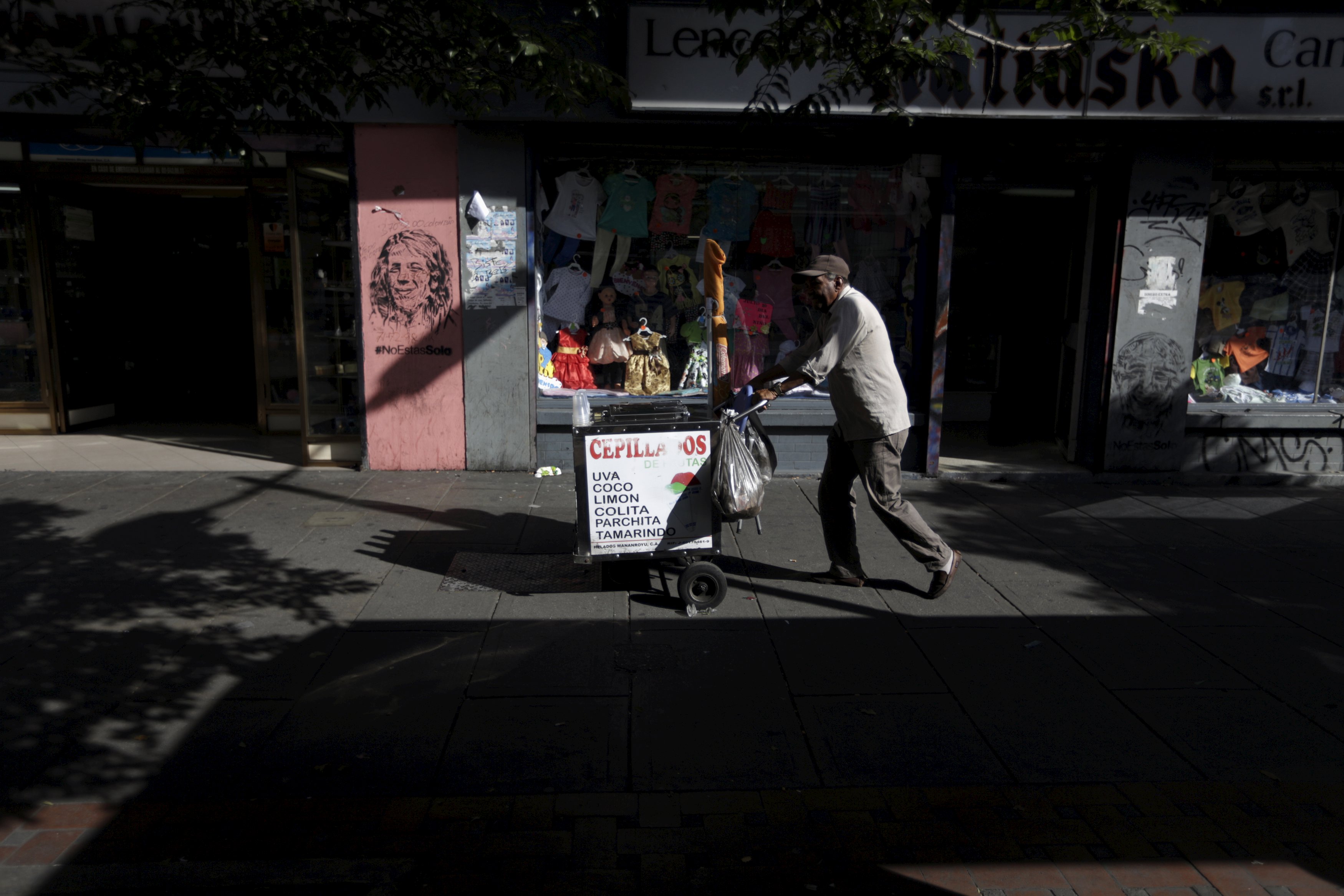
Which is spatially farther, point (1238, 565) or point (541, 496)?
point (541, 496)

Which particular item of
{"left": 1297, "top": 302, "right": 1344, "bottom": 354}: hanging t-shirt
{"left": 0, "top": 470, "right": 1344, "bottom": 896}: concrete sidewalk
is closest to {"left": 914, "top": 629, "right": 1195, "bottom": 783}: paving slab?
{"left": 0, "top": 470, "right": 1344, "bottom": 896}: concrete sidewalk

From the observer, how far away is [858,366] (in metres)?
5.21

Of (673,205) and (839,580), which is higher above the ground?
(673,205)

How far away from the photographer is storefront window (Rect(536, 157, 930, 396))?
8.46 meters

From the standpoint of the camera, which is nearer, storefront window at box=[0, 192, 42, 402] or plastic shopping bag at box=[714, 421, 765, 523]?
plastic shopping bag at box=[714, 421, 765, 523]

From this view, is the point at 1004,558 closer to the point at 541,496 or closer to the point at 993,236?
the point at 541,496

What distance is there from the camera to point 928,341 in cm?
835

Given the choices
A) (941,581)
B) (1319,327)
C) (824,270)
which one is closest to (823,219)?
(824,270)

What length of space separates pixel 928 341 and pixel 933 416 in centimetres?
68

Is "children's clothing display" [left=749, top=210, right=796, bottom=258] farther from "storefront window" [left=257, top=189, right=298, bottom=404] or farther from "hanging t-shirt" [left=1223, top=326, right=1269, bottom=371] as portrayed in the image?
"storefront window" [left=257, top=189, right=298, bottom=404]

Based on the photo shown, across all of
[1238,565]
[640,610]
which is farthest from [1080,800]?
[1238,565]

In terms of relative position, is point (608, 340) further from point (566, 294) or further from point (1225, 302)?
point (1225, 302)

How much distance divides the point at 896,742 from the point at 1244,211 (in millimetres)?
7298

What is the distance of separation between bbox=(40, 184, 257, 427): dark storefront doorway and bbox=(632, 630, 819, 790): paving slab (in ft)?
24.3
